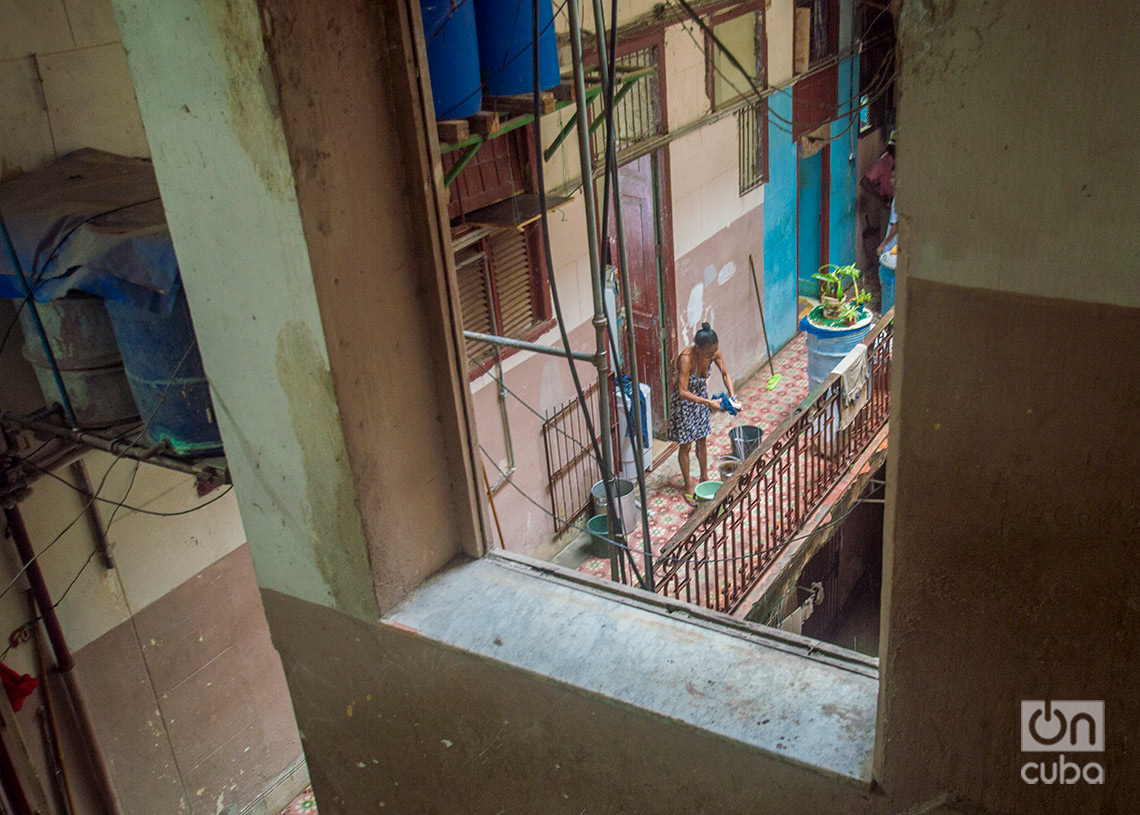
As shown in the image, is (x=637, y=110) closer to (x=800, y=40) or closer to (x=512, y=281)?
(x=512, y=281)

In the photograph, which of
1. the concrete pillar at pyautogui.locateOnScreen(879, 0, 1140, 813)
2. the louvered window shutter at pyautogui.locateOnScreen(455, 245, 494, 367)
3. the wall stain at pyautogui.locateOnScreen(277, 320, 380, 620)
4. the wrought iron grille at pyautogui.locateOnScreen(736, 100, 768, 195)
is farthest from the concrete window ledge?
the wrought iron grille at pyautogui.locateOnScreen(736, 100, 768, 195)

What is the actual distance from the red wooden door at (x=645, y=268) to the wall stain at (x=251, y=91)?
7438 mm

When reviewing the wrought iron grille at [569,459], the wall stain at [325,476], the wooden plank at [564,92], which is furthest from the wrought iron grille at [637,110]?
the wall stain at [325,476]

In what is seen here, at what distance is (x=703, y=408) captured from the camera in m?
9.44

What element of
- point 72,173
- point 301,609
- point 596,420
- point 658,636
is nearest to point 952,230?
point 658,636

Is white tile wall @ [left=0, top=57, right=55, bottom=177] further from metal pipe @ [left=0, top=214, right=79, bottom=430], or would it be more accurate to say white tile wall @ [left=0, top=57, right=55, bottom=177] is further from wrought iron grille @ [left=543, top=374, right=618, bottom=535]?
wrought iron grille @ [left=543, top=374, right=618, bottom=535]

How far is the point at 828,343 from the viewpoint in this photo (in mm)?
10461

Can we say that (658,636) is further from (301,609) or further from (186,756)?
(186,756)

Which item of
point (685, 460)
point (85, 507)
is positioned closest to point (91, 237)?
point (85, 507)

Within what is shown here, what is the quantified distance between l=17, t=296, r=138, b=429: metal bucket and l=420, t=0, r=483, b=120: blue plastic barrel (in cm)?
167

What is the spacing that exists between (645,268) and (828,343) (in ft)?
6.84

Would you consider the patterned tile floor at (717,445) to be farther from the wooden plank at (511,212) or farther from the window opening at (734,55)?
the window opening at (734,55)

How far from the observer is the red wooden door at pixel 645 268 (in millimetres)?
9766

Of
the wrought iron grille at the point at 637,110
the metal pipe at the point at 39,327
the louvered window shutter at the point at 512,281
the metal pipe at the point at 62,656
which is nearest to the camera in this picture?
the metal pipe at the point at 39,327
